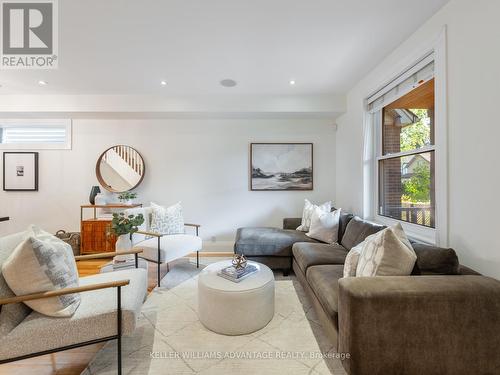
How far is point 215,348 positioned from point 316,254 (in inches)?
52.3

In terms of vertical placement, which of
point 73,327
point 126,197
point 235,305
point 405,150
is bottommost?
point 235,305

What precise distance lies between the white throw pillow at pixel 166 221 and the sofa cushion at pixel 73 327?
1721 mm

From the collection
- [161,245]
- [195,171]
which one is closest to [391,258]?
[161,245]

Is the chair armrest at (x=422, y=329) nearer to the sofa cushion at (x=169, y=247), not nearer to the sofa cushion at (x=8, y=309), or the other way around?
the sofa cushion at (x=8, y=309)

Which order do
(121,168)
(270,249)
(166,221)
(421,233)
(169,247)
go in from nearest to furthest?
(421,233)
(169,247)
(270,249)
(166,221)
(121,168)

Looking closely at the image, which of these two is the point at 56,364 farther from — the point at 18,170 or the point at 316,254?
the point at 18,170

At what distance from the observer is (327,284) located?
1.79m

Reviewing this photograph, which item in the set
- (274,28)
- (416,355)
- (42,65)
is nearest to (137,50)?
(42,65)

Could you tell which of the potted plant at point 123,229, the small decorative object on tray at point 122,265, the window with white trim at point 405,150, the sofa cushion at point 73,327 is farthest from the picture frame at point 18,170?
the window with white trim at point 405,150

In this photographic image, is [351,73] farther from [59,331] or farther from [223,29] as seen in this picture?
[59,331]

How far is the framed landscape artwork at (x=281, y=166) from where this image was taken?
13.3ft

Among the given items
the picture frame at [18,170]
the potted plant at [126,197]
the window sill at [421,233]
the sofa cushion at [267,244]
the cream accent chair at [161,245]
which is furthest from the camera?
the picture frame at [18,170]

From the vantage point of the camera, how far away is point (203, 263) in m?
3.49

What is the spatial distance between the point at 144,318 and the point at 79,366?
1.82ft
